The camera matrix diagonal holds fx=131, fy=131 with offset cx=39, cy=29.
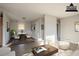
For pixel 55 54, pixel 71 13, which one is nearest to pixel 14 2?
pixel 71 13

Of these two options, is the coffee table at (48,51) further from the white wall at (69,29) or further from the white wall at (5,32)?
the white wall at (5,32)

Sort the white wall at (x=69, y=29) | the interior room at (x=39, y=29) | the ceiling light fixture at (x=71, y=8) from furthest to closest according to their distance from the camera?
1. the white wall at (x=69, y=29)
2. the interior room at (x=39, y=29)
3. the ceiling light fixture at (x=71, y=8)

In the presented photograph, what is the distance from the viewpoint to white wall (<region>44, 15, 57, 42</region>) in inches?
123

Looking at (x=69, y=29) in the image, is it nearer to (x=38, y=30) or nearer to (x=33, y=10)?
(x=38, y=30)

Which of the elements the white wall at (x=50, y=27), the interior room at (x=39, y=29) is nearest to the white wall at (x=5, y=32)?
the interior room at (x=39, y=29)

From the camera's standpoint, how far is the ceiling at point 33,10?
2914mm

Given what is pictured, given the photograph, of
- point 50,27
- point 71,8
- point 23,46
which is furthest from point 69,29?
point 23,46

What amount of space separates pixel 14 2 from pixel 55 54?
1.48m

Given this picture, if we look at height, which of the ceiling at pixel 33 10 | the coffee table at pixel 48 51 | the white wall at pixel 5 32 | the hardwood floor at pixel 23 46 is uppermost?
the ceiling at pixel 33 10

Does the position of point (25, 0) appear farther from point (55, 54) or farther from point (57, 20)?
point (55, 54)

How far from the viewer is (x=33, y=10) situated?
10.0ft

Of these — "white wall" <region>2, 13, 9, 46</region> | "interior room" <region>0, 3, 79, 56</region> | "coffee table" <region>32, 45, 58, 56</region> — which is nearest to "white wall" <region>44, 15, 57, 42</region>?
"interior room" <region>0, 3, 79, 56</region>

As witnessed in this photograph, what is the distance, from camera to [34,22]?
3.23 m

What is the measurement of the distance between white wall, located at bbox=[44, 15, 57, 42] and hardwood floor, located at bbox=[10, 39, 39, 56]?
0.35 meters
